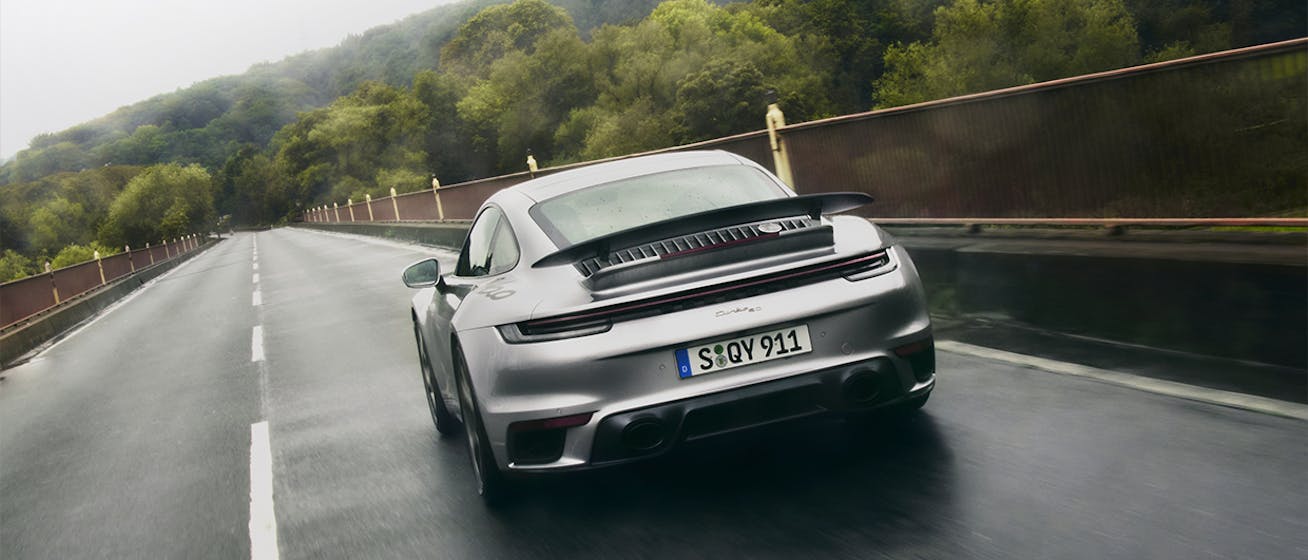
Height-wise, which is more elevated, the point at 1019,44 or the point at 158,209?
the point at 158,209

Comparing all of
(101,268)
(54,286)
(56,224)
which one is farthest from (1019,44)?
(56,224)

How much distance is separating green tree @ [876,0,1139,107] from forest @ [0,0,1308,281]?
0.42 feet

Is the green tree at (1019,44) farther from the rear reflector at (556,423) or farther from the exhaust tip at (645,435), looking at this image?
the rear reflector at (556,423)

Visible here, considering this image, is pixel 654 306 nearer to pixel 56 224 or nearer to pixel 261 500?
pixel 261 500

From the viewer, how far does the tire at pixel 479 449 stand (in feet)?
13.9

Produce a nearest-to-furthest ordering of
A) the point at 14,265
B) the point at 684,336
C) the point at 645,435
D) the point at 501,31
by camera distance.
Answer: the point at 684,336
the point at 645,435
the point at 14,265
the point at 501,31

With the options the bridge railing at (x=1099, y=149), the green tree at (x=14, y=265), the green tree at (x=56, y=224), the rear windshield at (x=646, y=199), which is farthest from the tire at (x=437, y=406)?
the green tree at (x=56, y=224)

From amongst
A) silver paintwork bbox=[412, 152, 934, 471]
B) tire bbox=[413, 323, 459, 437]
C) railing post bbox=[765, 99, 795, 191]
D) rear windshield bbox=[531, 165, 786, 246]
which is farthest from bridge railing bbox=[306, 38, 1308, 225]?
tire bbox=[413, 323, 459, 437]

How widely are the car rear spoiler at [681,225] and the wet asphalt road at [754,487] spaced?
102cm

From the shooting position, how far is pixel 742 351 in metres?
3.78

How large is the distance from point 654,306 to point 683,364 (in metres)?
0.23

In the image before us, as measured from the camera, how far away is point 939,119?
10.7 meters

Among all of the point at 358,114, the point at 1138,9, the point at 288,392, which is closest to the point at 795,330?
the point at 288,392

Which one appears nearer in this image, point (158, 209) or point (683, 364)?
point (683, 364)
